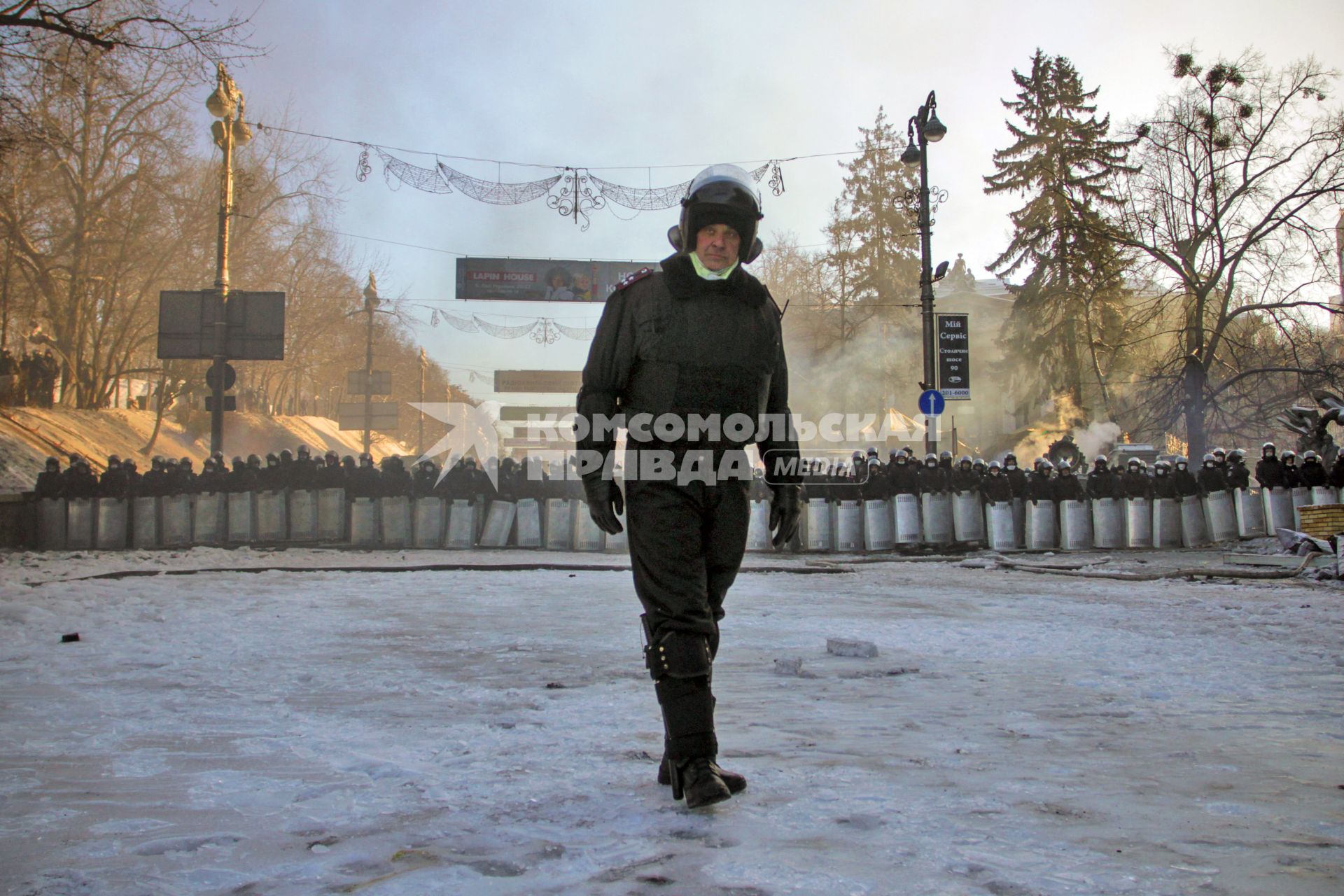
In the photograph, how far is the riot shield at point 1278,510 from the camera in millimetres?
14164

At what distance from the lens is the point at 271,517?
1477 centimetres

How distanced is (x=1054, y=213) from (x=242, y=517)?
101 feet

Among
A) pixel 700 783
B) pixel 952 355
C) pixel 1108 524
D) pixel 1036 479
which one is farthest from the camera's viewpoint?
pixel 952 355

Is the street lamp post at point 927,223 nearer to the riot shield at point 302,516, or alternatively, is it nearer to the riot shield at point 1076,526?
the riot shield at point 1076,526

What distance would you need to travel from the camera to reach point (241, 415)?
38.0m

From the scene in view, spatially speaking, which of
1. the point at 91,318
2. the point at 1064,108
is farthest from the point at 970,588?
the point at 1064,108

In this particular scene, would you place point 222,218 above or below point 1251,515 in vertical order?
above

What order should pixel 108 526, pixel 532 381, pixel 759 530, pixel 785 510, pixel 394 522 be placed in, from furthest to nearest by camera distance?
pixel 532 381 → pixel 394 522 → pixel 759 530 → pixel 108 526 → pixel 785 510

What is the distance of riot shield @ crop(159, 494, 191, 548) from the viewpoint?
1441cm

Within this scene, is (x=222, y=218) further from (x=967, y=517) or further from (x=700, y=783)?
(x=700, y=783)

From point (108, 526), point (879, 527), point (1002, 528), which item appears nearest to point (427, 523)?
point (108, 526)

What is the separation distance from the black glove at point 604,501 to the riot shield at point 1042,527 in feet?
43.2

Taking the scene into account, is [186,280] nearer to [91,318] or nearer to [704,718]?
[91,318]

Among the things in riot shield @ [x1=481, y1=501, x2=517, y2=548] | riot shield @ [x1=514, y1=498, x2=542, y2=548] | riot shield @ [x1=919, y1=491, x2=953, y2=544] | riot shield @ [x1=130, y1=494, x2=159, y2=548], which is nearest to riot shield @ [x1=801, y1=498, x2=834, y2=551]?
riot shield @ [x1=919, y1=491, x2=953, y2=544]
